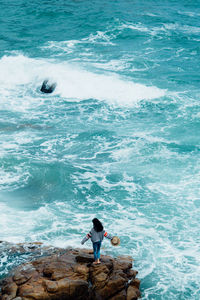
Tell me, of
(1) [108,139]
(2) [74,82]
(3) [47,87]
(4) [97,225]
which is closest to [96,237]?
(4) [97,225]

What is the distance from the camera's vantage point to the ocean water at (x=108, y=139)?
15.8 m

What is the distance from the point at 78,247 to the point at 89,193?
460 centimetres

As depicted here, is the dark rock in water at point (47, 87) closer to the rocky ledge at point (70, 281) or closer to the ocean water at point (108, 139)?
the ocean water at point (108, 139)

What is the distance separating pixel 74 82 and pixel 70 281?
894 inches

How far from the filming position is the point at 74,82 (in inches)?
1277

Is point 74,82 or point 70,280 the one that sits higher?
point 70,280

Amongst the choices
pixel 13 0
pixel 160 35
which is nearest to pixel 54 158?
pixel 160 35

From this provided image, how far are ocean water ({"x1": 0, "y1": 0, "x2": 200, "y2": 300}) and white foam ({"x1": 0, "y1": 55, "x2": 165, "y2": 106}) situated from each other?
0.26 ft

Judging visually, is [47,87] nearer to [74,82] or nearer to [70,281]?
[74,82]

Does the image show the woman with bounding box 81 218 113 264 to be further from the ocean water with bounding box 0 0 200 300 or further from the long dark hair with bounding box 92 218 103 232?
the ocean water with bounding box 0 0 200 300

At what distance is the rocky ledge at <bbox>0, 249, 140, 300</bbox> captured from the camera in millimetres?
11297

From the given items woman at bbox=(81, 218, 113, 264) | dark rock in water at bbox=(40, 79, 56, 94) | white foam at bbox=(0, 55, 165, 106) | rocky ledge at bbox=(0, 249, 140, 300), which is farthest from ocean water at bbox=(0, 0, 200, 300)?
woman at bbox=(81, 218, 113, 264)

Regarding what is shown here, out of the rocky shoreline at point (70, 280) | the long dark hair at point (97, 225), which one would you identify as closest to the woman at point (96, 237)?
the long dark hair at point (97, 225)

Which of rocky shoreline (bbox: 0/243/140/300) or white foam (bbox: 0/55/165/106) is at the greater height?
rocky shoreline (bbox: 0/243/140/300)
